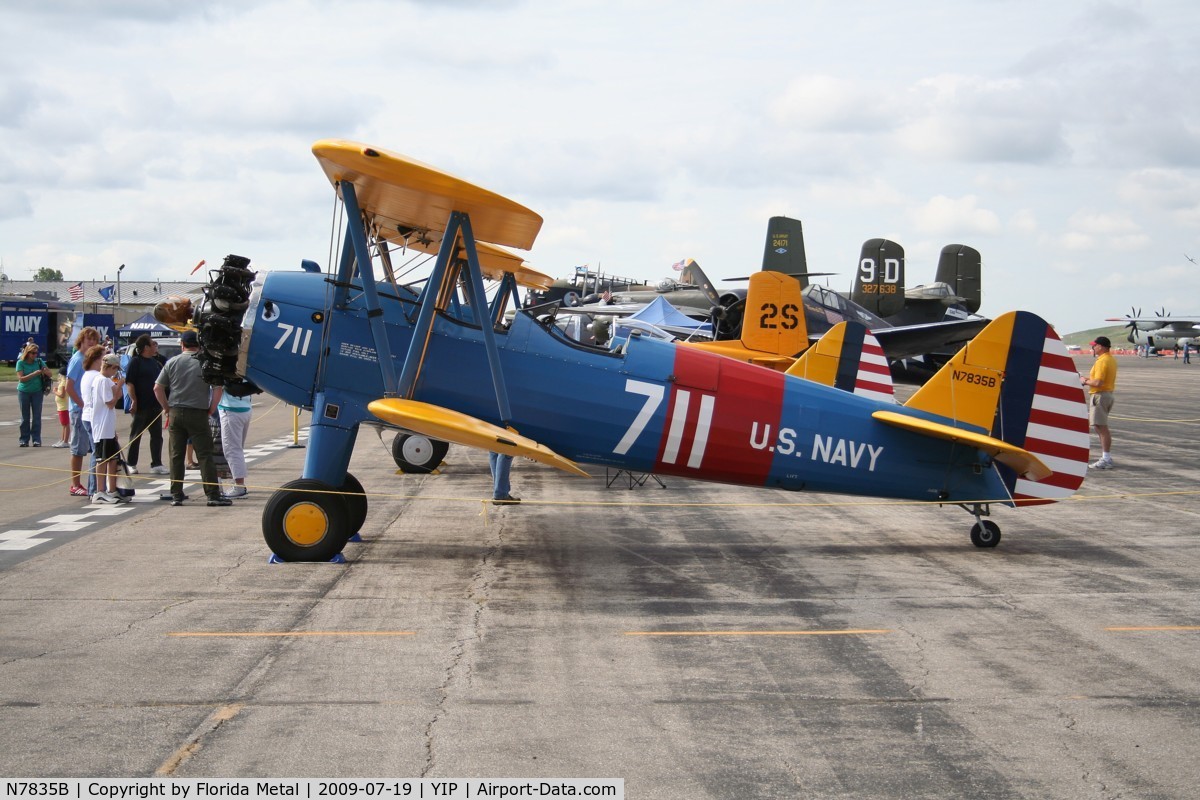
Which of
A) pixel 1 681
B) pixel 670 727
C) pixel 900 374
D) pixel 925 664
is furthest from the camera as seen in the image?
pixel 900 374

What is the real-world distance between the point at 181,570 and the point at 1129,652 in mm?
6281

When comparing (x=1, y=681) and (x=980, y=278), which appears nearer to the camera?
(x=1, y=681)

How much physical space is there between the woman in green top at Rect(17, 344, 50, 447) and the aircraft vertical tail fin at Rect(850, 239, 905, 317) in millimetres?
21975

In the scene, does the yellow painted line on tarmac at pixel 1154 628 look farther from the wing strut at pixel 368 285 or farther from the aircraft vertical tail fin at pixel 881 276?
the aircraft vertical tail fin at pixel 881 276

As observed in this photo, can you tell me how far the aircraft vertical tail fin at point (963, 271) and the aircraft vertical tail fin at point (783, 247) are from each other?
36.9 ft

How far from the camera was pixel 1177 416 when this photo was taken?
25844 mm

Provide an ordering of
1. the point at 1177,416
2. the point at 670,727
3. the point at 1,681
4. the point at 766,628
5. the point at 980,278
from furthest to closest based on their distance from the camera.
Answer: the point at 980,278 → the point at 1177,416 → the point at 766,628 → the point at 1,681 → the point at 670,727

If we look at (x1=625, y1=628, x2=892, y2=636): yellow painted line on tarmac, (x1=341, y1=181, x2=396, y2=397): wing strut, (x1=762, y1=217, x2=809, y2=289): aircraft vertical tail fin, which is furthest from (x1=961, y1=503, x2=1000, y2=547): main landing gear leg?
(x1=762, y1=217, x2=809, y2=289): aircraft vertical tail fin

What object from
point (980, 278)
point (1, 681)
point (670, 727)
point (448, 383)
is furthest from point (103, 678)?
point (980, 278)

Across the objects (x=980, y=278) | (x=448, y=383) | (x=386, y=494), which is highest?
(x=980, y=278)

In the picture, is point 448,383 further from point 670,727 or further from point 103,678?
point 670,727

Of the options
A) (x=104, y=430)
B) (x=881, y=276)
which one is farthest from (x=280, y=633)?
(x=881, y=276)

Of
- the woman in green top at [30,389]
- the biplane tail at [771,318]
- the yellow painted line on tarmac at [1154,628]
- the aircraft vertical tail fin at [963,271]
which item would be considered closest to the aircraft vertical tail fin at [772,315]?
the biplane tail at [771,318]

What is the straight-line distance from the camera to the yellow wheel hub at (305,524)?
808cm
